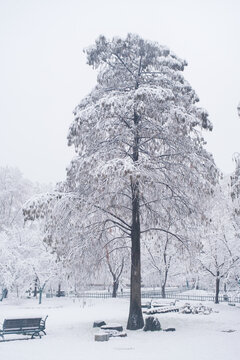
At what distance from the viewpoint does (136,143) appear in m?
16.7

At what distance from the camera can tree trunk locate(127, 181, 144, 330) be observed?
15453 mm

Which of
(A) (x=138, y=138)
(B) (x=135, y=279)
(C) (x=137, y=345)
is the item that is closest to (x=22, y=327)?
(C) (x=137, y=345)

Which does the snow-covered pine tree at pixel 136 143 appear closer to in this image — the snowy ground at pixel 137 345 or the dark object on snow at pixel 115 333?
the dark object on snow at pixel 115 333

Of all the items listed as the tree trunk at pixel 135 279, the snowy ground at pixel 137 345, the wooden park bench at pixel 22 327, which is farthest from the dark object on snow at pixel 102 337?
the tree trunk at pixel 135 279

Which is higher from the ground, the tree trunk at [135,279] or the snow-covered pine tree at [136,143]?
the snow-covered pine tree at [136,143]

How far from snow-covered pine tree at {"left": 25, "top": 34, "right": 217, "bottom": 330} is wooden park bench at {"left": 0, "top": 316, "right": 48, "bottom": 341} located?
11.4ft

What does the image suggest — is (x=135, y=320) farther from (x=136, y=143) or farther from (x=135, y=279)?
(x=136, y=143)

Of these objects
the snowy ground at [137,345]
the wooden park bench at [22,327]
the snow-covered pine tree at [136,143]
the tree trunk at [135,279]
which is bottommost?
the snowy ground at [137,345]

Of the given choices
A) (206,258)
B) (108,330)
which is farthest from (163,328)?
(206,258)

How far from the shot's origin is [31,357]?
10.5m

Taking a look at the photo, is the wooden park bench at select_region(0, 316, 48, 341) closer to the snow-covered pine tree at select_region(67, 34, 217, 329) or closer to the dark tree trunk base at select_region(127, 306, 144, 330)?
the dark tree trunk base at select_region(127, 306, 144, 330)

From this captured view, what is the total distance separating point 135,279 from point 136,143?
6193mm

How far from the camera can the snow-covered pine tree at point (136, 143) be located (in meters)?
15.3

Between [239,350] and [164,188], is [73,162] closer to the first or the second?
[164,188]
